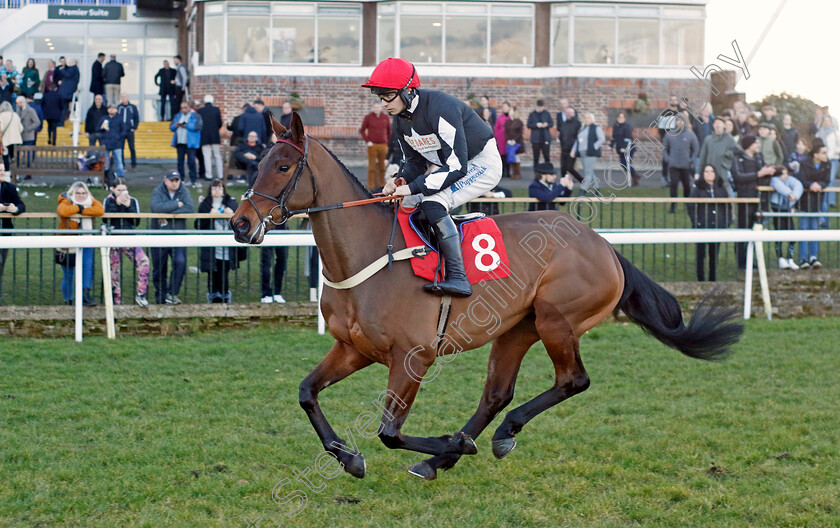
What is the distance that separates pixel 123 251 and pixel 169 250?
17.3 inches

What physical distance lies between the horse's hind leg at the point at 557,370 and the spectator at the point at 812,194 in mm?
6339

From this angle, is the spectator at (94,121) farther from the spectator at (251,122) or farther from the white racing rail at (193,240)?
the white racing rail at (193,240)

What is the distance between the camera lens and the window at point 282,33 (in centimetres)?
2128

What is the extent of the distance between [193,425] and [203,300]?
3777 millimetres

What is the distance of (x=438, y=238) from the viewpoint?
15.2ft

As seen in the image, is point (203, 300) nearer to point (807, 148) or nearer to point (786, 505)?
point (786, 505)

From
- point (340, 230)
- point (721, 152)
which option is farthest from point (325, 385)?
point (721, 152)

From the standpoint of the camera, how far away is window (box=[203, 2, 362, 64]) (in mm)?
21281

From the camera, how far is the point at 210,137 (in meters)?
15.9

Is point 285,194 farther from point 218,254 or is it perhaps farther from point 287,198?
point 218,254

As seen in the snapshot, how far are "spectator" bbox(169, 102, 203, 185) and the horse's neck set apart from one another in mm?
11740

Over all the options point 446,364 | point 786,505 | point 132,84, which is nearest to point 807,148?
point 446,364

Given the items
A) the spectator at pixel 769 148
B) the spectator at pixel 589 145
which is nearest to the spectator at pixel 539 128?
the spectator at pixel 589 145

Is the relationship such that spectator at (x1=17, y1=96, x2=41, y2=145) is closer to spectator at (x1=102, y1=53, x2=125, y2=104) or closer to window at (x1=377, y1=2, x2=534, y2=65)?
spectator at (x1=102, y1=53, x2=125, y2=104)
